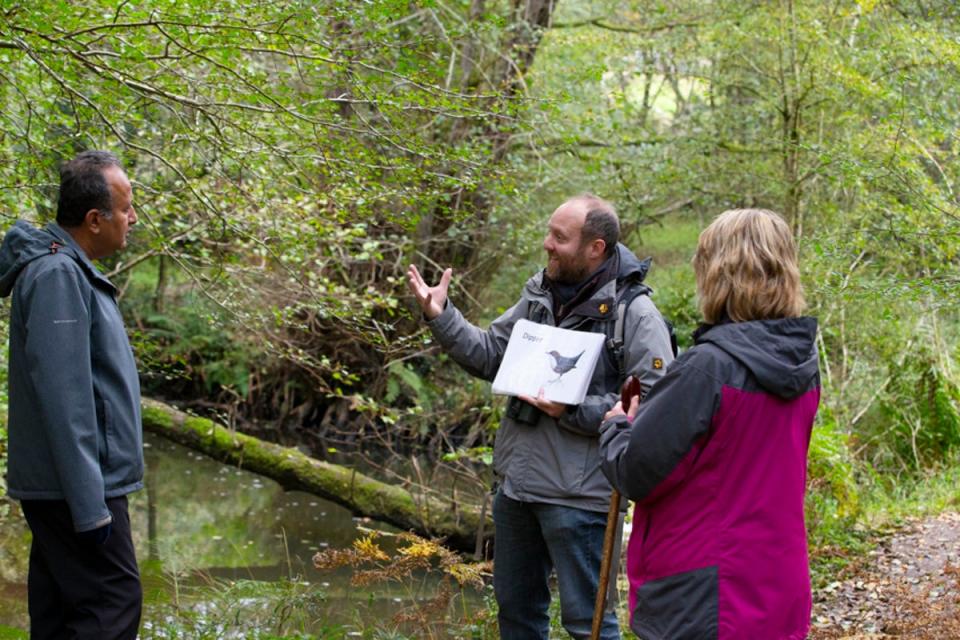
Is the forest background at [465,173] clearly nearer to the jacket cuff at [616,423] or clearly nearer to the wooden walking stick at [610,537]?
the wooden walking stick at [610,537]

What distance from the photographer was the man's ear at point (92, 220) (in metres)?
3.28

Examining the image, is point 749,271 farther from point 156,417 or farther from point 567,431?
point 156,417

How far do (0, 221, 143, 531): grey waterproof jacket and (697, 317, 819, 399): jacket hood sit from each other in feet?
5.92

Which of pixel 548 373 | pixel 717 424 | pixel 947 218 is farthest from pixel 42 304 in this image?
pixel 947 218

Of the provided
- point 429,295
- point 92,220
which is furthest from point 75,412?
point 429,295

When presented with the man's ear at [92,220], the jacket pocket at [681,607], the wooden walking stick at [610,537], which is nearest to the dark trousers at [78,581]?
the man's ear at [92,220]

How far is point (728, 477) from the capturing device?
8.92ft

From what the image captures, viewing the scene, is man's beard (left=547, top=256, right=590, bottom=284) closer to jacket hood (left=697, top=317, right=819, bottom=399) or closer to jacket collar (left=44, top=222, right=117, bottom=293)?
jacket hood (left=697, top=317, right=819, bottom=399)

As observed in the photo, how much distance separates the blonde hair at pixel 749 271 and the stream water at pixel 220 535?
10.5ft

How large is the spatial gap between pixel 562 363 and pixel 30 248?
184 centimetres

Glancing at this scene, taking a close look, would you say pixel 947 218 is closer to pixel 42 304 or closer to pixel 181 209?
pixel 181 209

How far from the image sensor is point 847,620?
5887mm

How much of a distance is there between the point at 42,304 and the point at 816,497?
5.90 m

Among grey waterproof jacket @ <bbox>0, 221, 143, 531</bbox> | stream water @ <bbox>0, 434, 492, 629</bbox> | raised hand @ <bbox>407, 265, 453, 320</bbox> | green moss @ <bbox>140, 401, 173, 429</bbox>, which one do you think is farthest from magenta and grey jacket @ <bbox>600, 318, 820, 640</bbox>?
green moss @ <bbox>140, 401, 173, 429</bbox>
